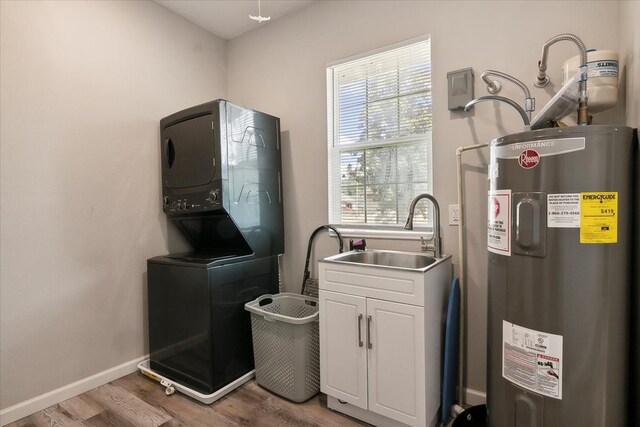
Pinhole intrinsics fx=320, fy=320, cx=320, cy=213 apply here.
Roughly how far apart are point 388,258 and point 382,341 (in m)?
0.61

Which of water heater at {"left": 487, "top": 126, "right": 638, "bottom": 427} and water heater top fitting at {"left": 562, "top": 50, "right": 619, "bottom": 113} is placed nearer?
water heater at {"left": 487, "top": 126, "right": 638, "bottom": 427}

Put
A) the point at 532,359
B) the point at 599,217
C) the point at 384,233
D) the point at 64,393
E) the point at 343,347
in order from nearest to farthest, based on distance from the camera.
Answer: the point at 599,217 → the point at 532,359 → the point at 343,347 → the point at 64,393 → the point at 384,233

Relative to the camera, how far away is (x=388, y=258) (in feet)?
7.02

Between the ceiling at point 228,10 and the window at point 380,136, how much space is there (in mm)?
674

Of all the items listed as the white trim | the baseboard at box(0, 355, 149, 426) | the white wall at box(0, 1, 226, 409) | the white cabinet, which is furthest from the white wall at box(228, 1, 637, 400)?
the baseboard at box(0, 355, 149, 426)

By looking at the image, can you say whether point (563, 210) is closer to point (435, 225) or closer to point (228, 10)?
point (435, 225)

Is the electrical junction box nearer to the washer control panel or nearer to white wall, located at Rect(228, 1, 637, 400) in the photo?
white wall, located at Rect(228, 1, 637, 400)

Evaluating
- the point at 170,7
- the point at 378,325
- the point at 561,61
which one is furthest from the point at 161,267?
the point at 561,61

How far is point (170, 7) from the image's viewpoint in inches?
102

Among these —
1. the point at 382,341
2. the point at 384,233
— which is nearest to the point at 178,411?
the point at 382,341

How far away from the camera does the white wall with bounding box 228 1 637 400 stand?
5.68 feet

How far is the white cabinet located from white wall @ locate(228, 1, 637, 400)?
0.44 metres

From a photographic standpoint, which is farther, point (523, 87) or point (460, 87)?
point (460, 87)

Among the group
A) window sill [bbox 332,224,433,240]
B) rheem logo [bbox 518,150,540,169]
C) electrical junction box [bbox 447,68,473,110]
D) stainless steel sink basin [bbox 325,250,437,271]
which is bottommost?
stainless steel sink basin [bbox 325,250,437,271]
